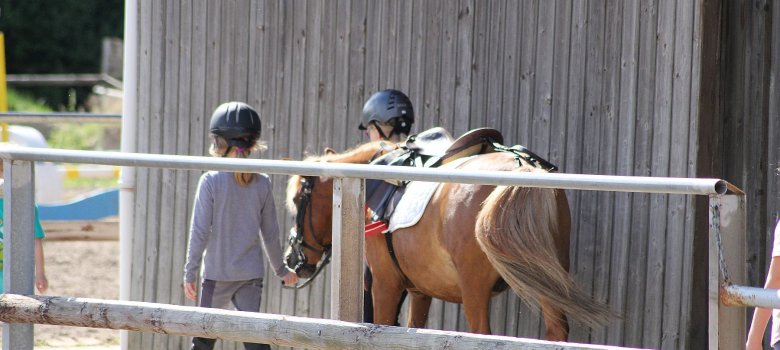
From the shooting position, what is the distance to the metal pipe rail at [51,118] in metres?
8.15

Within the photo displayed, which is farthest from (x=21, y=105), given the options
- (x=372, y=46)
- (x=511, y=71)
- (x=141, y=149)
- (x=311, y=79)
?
(x=511, y=71)

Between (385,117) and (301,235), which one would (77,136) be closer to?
(301,235)

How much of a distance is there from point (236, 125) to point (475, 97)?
1.43 metres

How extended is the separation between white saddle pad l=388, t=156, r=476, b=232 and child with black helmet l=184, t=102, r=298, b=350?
70cm

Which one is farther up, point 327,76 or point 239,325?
point 327,76

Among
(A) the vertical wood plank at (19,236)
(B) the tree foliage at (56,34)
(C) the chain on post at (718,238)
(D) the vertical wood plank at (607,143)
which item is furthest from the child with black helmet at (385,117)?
(B) the tree foliage at (56,34)

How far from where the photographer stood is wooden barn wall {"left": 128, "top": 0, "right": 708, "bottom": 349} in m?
5.18

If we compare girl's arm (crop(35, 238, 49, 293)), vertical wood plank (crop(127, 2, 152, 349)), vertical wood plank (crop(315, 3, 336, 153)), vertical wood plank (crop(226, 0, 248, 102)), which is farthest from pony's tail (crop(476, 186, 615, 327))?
vertical wood plank (crop(127, 2, 152, 349))

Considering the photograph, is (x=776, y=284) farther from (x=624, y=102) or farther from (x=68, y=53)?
(x=68, y=53)

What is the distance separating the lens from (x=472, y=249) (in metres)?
4.78

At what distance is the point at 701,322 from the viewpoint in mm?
5191

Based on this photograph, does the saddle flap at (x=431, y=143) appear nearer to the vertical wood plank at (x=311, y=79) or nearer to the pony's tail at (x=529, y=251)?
the pony's tail at (x=529, y=251)

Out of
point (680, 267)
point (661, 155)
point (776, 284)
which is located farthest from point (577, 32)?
point (776, 284)

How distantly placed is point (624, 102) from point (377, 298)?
5.15 feet
